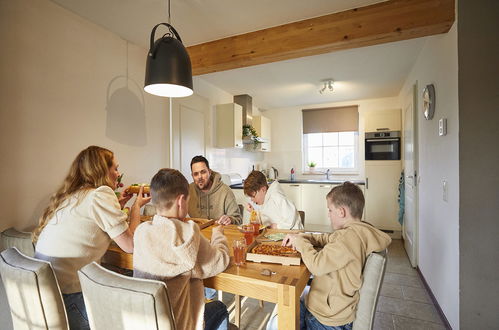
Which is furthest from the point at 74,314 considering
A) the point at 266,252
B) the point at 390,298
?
the point at 390,298

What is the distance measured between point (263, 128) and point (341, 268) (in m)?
4.14

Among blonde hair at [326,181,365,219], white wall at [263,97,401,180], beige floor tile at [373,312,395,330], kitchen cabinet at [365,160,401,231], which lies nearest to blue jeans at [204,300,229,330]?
blonde hair at [326,181,365,219]

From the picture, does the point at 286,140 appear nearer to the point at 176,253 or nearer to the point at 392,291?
the point at 392,291

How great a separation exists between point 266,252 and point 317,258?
0.24m

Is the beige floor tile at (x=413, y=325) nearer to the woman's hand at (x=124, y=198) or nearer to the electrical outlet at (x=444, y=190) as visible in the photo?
the electrical outlet at (x=444, y=190)

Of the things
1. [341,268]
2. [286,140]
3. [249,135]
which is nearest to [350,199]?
[341,268]

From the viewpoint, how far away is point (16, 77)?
1.67m

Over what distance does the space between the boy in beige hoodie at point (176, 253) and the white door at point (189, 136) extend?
2156 mm

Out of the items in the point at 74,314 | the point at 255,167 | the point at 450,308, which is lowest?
the point at 450,308

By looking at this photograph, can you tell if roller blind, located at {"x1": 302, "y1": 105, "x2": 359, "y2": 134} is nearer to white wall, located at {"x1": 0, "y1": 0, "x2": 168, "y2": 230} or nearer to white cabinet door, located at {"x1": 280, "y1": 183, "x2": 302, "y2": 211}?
white cabinet door, located at {"x1": 280, "y1": 183, "x2": 302, "y2": 211}

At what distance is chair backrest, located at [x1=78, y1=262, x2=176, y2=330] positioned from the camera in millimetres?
786

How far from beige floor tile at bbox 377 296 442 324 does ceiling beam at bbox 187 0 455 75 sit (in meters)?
2.23

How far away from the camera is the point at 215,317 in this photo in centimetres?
125

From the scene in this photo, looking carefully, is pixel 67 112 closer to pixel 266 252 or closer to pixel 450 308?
pixel 266 252
